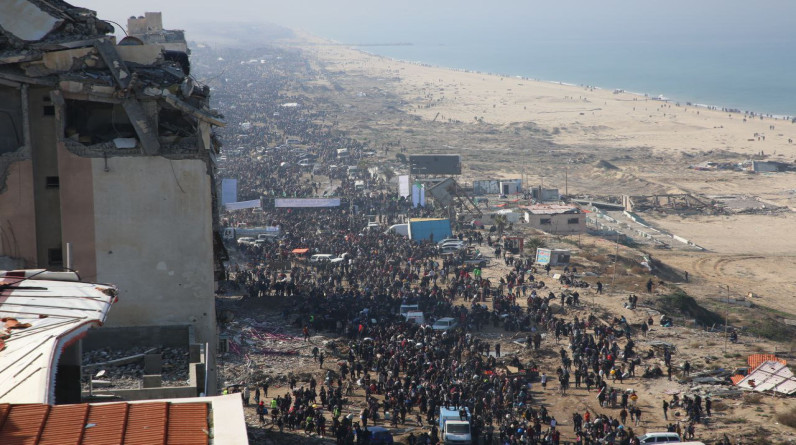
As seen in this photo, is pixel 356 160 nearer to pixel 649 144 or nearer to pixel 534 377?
pixel 649 144

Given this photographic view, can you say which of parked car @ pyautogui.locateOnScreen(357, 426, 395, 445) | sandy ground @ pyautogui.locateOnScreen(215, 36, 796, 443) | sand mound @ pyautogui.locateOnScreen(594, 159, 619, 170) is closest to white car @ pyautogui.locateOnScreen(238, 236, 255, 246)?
sandy ground @ pyautogui.locateOnScreen(215, 36, 796, 443)

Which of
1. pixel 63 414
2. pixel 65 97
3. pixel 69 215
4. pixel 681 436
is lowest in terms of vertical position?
pixel 681 436

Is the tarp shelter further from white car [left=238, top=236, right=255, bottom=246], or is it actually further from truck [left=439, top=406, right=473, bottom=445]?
truck [left=439, top=406, right=473, bottom=445]

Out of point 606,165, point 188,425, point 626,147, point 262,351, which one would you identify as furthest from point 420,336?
point 626,147

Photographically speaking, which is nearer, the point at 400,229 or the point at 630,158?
the point at 400,229

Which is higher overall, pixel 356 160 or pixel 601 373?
pixel 356 160

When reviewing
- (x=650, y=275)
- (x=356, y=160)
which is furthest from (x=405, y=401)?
(x=356, y=160)

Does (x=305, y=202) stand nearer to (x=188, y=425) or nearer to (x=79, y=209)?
(x=79, y=209)
